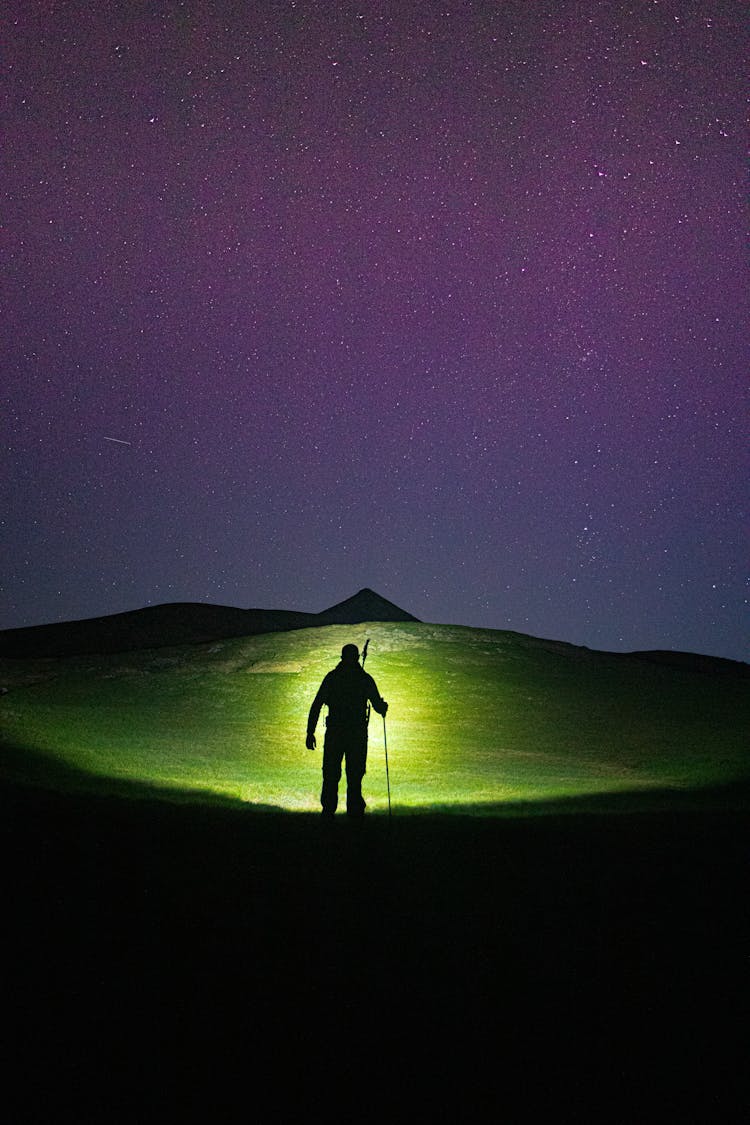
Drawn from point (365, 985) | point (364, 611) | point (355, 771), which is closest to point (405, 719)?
point (355, 771)

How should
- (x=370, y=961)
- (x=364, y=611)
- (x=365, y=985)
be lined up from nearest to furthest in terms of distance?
(x=365, y=985), (x=370, y=961), (x=364, y=611)

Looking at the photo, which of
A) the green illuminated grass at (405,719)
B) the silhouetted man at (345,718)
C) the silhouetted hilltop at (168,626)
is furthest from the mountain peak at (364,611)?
the silhouetted man at (345,718)

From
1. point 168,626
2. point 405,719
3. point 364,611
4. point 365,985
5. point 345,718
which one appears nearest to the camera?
point 365,985

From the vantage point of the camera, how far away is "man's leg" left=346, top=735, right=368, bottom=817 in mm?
12656

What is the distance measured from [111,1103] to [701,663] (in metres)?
79.5

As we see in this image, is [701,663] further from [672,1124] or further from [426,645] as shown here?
[672,1124]

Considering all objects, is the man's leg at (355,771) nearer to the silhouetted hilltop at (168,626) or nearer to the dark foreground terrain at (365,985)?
the dark foreground terrain at (365,985)

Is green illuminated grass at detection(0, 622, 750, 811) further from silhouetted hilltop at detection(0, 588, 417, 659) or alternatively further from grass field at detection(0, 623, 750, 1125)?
silhouetted hilltop at detection(0, 588, 417, 659)

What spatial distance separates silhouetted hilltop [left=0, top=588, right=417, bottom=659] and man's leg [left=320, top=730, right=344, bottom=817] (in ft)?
155

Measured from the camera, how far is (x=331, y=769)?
43.2ft

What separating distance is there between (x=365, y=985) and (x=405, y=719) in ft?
105

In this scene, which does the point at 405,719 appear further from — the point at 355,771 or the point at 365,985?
the point at 365,985

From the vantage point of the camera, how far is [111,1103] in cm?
350

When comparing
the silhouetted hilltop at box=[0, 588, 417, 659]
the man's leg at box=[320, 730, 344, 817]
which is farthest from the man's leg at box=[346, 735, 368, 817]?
the silhouetted hilltop at box=[0, 588, 417, 659]
